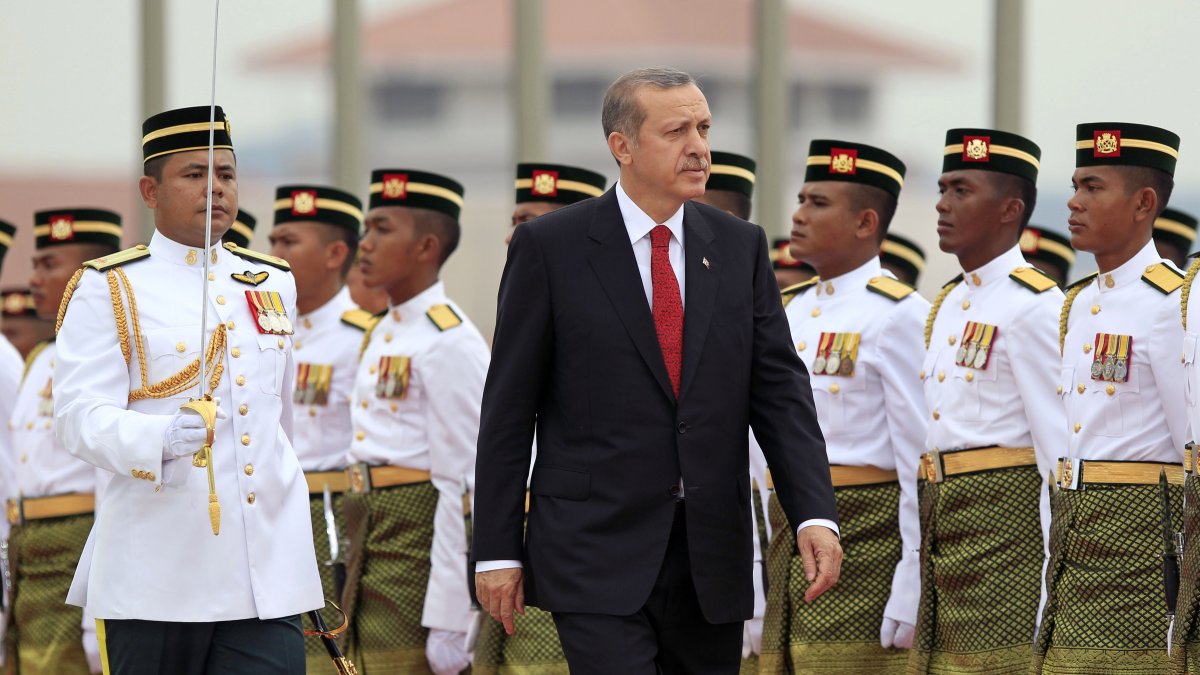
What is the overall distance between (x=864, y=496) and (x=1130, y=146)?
1184 millimetres

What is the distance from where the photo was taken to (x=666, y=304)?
11.0ft

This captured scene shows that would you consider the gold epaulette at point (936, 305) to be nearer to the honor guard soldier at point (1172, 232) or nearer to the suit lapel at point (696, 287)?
the honor guard soldier at point (1172, 232)

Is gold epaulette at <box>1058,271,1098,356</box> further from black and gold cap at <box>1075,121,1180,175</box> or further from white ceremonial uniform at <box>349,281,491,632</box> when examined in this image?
white ceremonial uniform at <box>349,281,491,632</box>

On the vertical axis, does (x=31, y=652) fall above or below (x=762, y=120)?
below

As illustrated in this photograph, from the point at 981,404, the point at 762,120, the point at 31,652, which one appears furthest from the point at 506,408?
the point at 762,120

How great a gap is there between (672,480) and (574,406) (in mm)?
225

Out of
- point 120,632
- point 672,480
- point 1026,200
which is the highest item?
point 1026,200

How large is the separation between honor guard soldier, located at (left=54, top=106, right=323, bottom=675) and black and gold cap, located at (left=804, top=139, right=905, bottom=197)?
2.12 metres

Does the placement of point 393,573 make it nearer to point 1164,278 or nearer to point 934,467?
point 934,467

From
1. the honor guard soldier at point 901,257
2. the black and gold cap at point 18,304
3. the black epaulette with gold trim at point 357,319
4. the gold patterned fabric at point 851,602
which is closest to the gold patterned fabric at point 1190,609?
the gold patterned fabric at point 851,602

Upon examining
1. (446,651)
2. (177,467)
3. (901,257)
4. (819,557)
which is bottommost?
(446,651)

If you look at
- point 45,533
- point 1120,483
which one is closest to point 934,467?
point 1120,483

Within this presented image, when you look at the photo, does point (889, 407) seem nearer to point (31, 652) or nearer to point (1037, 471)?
point (1037, 471)

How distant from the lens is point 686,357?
331cm
